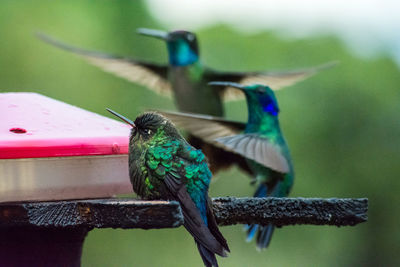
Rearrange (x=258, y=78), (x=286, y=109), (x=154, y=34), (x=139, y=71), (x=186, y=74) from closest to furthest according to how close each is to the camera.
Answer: (x=154, y=34) → (x=258, y=78) → (x=186, y=74) → (x=139, y=71) → (x=286, y=109)

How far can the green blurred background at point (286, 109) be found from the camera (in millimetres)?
11141

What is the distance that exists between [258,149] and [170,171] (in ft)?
4.71

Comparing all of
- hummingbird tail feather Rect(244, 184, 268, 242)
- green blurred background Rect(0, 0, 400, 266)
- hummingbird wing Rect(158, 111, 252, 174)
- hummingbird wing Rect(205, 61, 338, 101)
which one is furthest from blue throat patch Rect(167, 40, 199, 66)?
green blurred background Rect(0, 0, 400, 266)

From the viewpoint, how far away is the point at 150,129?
2.17m

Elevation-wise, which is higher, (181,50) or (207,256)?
(181,50)

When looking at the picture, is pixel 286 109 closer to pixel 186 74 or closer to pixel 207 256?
pixel 186 74

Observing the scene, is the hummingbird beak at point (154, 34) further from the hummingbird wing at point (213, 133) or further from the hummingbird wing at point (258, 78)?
the hummingbird wing at point (213, 133)

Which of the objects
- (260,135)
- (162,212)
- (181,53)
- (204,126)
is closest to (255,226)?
(260,135)

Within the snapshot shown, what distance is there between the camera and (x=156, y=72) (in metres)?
5.20

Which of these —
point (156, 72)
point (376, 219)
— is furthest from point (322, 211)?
point (376, 219)

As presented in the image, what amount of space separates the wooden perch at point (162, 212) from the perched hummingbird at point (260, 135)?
133 cm

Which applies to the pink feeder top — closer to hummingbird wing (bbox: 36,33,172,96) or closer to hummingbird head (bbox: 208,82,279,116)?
hummingbird head (bbox: 208,82,279,116)

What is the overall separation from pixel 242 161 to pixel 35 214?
91.0 inches

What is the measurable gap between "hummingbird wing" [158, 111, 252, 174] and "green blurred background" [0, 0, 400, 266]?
6.63 meters
